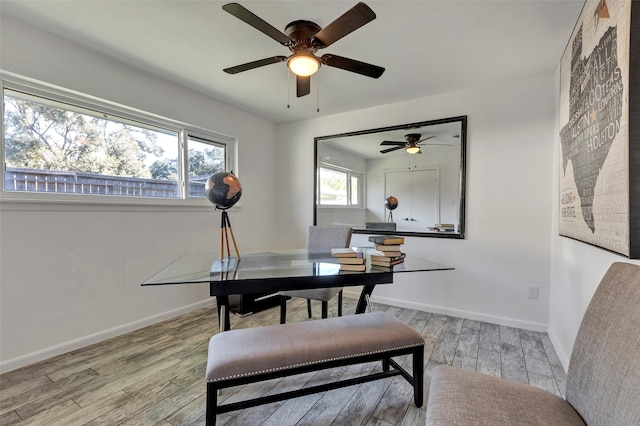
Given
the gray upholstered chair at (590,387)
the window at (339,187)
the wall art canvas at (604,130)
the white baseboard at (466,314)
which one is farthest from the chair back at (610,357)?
the window at (339,187)

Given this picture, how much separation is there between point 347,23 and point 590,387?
1.80m

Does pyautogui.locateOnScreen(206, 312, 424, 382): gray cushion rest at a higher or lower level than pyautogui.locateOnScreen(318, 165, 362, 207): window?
lower

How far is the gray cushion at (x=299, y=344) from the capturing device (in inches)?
49.0

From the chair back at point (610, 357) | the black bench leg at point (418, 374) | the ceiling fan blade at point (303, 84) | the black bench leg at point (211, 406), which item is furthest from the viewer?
the ceiling fan blade at point (303, 84)

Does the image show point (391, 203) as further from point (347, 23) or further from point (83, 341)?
point (83, 341)

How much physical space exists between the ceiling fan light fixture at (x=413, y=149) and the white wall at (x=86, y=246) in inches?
88.2

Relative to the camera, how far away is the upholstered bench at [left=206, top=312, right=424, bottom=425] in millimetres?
1241

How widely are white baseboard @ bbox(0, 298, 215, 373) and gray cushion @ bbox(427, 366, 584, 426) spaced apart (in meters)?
2.58

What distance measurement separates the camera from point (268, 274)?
1.50m

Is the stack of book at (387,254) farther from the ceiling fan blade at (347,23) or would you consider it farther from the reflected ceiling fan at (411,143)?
the reflected ceiling fan at (411,143)

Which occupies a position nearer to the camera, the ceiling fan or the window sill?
the ceiling fan

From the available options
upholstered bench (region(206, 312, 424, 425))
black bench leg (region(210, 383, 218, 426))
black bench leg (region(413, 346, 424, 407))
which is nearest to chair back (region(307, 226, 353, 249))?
upholstered bench (region(206, 312, 424, 425))

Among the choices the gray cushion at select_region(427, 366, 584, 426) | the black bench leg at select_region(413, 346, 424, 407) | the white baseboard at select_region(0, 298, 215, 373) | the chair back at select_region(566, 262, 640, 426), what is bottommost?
the white baseboard at select_region(0, 298, 215, 373)

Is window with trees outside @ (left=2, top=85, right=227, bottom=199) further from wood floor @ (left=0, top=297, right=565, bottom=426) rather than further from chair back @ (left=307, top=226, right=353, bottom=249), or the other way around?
chair back @ (left=307, top=226, right=353, bottom=249)
